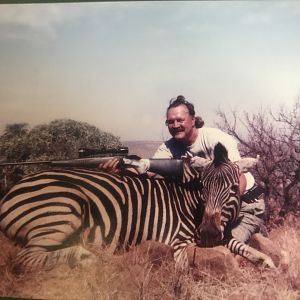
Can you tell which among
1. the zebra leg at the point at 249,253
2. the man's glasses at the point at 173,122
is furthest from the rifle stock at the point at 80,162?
the zebra leg at the point at 249,253

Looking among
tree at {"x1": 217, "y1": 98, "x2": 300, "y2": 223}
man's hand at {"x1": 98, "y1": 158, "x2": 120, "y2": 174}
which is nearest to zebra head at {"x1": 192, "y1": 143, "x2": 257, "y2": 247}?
tree at {"x1": 217, "y1": 98, "x2": 300, "y2": 223}

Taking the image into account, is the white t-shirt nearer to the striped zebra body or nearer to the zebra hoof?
the striped zebra body

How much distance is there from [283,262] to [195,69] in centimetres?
155

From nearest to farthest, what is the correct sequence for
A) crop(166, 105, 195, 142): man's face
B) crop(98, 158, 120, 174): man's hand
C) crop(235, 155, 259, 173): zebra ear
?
crop(235, 155, 259, 173): zebra ear → crop(166, 105, 195, 142): man's face → crop(98, 158, 120, 174): man's hand

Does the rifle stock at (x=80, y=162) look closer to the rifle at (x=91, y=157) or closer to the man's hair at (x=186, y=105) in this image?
the rifle at (x=91, y=157)

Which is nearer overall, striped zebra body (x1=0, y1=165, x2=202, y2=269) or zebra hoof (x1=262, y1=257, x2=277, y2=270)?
zebra hoof (x1=262, y1=257, x2=277, y2=270)

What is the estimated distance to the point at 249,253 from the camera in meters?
3.93

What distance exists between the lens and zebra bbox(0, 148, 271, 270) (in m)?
4.06

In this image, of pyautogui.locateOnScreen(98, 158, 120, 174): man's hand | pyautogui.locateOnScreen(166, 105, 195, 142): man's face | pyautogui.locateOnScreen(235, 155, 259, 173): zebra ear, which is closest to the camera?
pyautogui.locateOnScreen(235, 155, 259, 173): zebra ear

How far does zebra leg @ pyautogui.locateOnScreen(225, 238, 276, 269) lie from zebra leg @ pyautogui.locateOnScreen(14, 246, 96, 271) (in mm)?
1036

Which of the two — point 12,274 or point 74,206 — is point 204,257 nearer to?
point 74,206

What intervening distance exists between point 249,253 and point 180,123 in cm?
108

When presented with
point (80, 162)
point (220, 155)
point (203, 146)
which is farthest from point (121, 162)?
point (220, 155)

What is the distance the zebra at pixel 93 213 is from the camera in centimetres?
406
